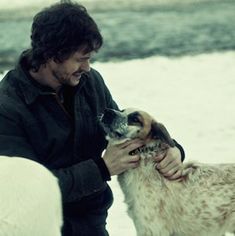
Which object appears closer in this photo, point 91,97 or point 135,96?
point 91,97

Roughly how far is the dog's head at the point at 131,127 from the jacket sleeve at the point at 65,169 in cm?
31

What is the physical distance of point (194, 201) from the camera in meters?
3.96

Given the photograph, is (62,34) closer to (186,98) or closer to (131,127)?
(131,127)

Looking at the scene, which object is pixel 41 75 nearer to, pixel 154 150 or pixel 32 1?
pixel 154 150

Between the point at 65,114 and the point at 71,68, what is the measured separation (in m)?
0.34

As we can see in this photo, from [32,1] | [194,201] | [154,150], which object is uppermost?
[154,150]

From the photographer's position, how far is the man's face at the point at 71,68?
3.48 meters

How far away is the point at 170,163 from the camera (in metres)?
3.94

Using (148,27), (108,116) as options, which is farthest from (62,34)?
(148,27)

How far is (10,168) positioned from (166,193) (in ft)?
5.16

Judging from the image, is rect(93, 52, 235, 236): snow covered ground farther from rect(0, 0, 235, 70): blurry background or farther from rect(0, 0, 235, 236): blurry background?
rect(0, 0, 235, 70): blurry background

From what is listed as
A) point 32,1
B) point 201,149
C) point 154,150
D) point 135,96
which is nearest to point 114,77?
point 135,96

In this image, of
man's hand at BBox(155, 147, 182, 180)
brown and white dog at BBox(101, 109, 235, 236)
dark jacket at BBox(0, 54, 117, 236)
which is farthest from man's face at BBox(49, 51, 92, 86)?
man's hand at BBox(155, 147, 182, 180)

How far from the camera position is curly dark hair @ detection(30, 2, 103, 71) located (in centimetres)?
346
